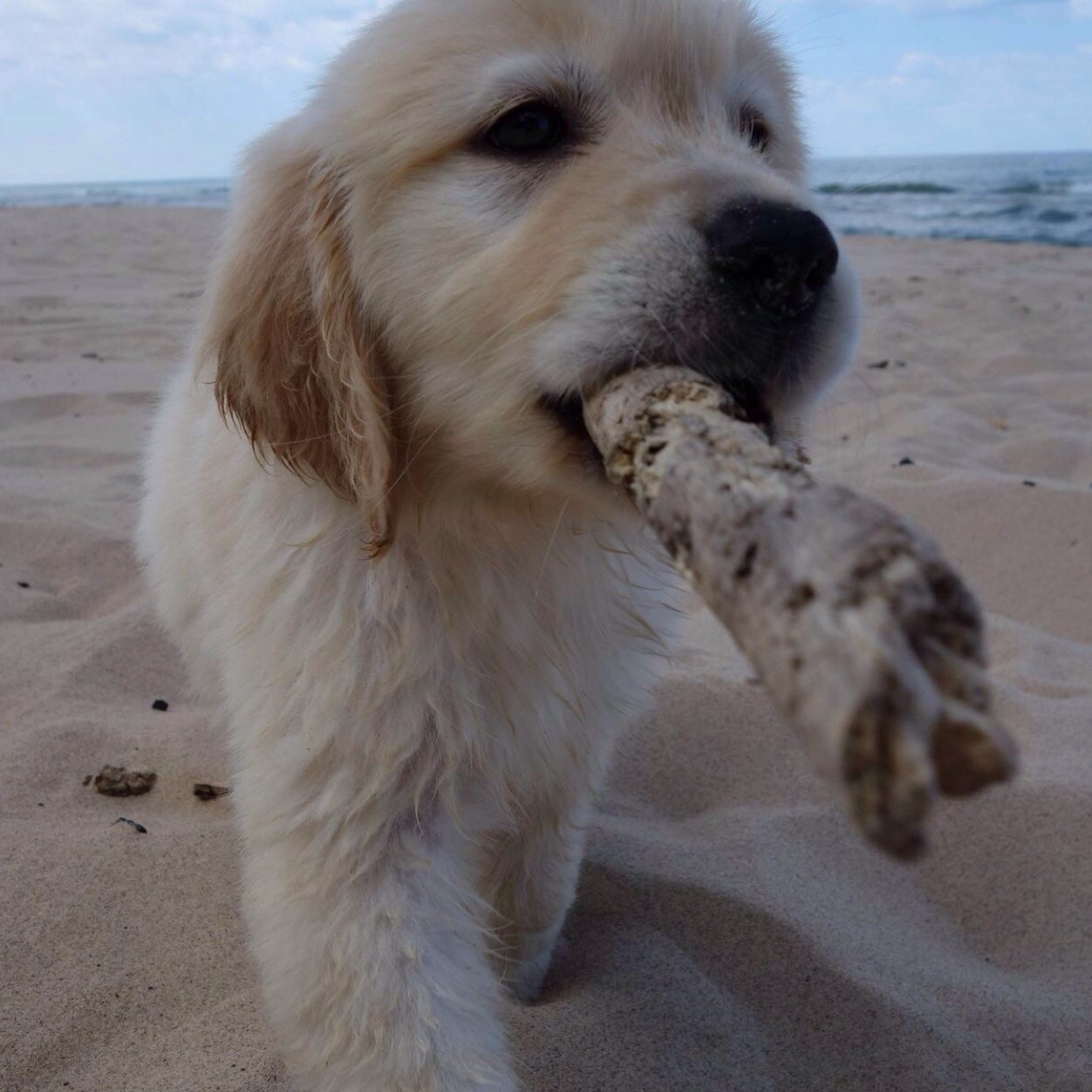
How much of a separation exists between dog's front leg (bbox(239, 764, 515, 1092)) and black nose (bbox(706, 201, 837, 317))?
0.93 metres

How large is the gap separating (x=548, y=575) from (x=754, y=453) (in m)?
A: 0.95

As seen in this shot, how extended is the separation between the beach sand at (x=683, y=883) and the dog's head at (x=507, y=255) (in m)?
0.66

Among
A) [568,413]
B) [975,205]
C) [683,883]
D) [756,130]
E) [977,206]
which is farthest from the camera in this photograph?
[975,205]

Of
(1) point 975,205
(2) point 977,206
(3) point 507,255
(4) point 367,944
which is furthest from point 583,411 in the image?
(1) point 975,205

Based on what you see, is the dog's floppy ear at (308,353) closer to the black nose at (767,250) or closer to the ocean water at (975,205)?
the black nose at (767,250)

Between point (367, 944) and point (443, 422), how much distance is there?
2.56 ft

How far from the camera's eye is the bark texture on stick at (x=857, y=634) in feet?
2.34

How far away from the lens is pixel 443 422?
177 cm

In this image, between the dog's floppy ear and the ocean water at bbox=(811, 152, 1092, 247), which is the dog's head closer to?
the dog's floppy ear

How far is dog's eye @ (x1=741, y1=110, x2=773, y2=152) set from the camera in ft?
6.72

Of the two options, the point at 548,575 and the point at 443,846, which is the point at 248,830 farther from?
the point at 548,575

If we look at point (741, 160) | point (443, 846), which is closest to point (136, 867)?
point (443, 846)

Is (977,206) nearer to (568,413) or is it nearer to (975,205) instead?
(975,205)

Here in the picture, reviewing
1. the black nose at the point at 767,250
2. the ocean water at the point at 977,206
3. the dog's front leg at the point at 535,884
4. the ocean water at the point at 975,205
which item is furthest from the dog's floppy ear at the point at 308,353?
the ocean water at the point at 977,206
